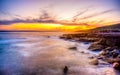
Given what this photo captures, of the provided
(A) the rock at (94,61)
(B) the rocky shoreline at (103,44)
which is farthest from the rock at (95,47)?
(A) the rock at (94,61)

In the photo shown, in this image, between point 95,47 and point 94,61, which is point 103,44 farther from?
point 94,61

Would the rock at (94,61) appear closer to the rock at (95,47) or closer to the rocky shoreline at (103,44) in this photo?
the rocky shoreline at (103,44)

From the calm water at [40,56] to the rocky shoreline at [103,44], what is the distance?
0.08m

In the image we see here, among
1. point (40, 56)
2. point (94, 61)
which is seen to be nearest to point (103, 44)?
point (94, 61)

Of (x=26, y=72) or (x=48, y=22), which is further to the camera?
(x=48, y=22)

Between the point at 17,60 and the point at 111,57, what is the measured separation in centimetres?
122

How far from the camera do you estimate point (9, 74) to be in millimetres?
2430

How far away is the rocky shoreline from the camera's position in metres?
2.57

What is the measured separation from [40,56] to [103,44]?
2.79ft

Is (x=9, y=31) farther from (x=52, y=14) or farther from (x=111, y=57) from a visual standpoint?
(x=111, y=57)

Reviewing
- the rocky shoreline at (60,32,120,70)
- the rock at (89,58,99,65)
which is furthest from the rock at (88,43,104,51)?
the rock at (89,58,99,65)

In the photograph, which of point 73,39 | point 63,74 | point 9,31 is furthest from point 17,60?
point 73,39

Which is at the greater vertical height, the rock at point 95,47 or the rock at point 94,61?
the rock at point 95,47

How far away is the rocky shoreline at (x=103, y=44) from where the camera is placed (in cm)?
257
